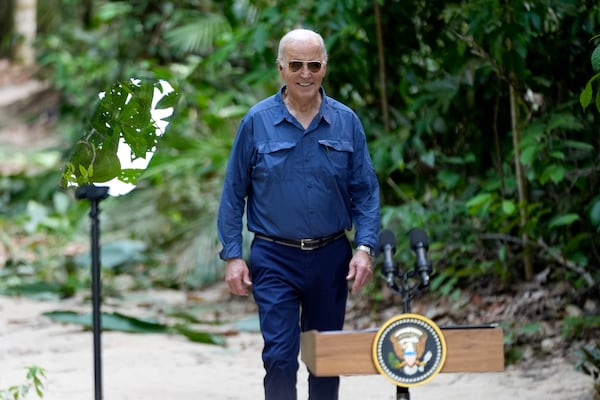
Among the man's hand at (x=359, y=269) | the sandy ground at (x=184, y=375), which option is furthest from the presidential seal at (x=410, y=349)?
the sandy ground at (x=184, y=375)

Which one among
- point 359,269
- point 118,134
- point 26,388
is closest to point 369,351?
point 359,269

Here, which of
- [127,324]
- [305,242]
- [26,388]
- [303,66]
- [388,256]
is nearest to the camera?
[388,256]

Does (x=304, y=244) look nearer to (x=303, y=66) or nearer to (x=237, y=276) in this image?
(x=237, y=276)

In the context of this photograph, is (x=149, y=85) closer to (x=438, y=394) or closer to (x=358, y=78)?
(x=438, y=394)

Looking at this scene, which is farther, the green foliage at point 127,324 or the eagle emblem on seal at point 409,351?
the green foliage at point 127,324

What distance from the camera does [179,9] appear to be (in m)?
11.8

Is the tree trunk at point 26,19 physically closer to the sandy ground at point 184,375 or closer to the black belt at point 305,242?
the sandy ground at point 184,375

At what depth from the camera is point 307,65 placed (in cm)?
383

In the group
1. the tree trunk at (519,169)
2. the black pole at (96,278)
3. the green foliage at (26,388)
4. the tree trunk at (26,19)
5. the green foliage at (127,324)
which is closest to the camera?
the black pole at (96,278)

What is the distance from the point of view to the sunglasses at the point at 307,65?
3.83 meters

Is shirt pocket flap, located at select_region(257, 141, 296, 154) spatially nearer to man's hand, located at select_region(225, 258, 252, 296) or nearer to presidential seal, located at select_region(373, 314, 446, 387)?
man's hand, located at select_region(225, 258, 252, 296)

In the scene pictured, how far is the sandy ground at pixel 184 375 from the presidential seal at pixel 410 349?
2208 millimetres

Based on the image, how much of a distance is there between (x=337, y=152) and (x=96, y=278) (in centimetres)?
103

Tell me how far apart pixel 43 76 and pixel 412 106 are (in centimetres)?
1523
